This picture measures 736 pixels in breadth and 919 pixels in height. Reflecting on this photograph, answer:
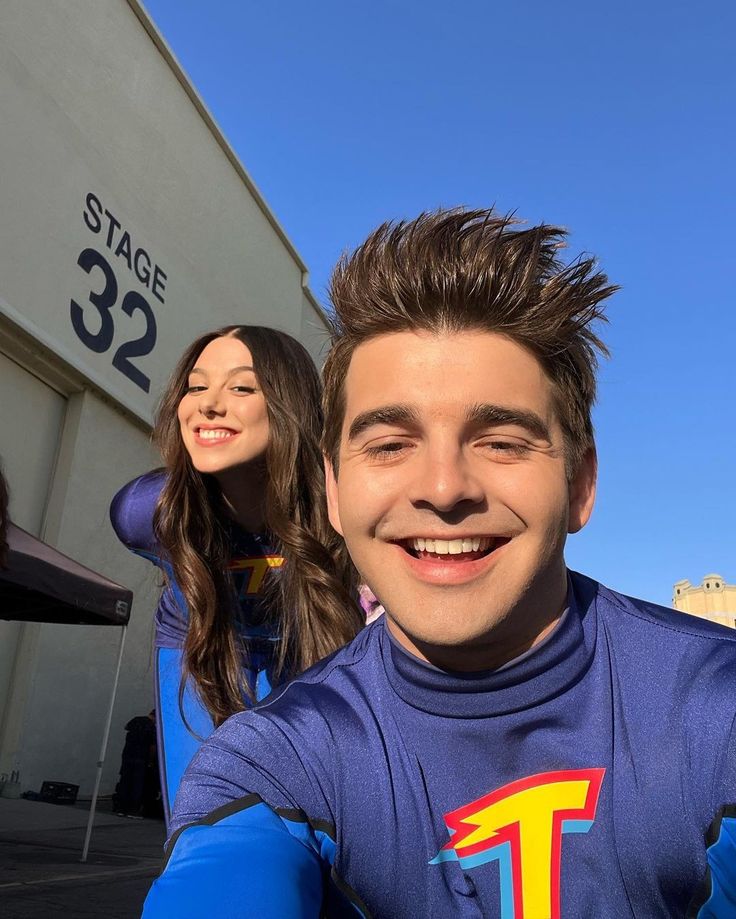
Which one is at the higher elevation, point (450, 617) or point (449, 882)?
point (450, 617)

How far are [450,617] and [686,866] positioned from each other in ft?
1.46

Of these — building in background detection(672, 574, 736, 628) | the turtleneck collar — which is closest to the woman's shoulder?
the turtleneck collar

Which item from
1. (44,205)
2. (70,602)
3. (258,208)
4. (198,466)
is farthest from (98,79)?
(198,466)

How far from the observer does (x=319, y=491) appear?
2.67 meters

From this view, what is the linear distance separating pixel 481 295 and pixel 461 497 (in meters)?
0.37

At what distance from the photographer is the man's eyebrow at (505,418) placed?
1.21 m

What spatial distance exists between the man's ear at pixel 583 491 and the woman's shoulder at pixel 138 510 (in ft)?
5.56

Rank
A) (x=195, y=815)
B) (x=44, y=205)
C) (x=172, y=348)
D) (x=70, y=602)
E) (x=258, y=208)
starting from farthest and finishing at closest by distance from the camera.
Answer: (x=258, y=208), (x=172, y=348), (x=44, y=205), (x=70, y=602), (x=195, y=815)

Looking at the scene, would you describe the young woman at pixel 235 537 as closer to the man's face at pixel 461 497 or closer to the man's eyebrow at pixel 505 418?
the man's face at pixel 461 497

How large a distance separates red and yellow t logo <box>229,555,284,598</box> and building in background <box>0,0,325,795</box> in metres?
6.20

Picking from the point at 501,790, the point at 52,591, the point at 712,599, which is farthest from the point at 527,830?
the point at 712,599

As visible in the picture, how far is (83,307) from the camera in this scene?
31.3 ft

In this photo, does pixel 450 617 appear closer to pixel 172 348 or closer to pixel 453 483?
pixel 453 483

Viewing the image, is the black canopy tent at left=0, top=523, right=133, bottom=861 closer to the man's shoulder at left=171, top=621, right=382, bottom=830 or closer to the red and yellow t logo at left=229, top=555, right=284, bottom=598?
the red and yellow t logo at left=229, top=555, right=284, bottom=598
